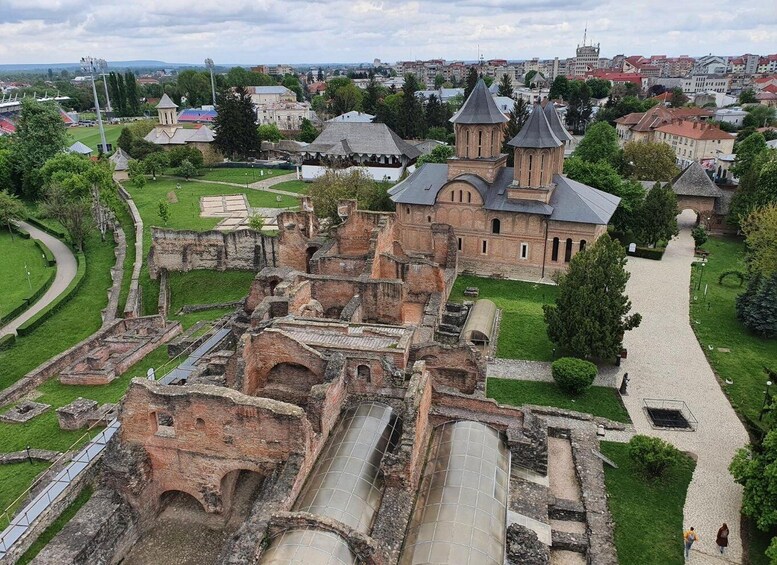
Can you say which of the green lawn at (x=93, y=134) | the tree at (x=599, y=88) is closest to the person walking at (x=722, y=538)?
the green lawn at (x=93, y=134)

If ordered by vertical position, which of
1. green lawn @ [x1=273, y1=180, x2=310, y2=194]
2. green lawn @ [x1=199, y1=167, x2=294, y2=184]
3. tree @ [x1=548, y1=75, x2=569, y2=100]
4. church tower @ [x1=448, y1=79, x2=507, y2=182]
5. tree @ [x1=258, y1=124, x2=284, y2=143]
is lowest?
green lawn @ [x1=273, y1=180, x2=310, y2=194]

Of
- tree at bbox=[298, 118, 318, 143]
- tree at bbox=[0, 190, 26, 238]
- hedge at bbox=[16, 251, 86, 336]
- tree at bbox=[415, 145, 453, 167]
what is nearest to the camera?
hedge at bbox=[16, 251, 86, 336]

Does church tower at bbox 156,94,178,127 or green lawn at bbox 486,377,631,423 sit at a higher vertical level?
church tower at bbox 156,94,178,127

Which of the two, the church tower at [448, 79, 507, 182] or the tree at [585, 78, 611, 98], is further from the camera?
the tree at [585, 78, 611, 98]

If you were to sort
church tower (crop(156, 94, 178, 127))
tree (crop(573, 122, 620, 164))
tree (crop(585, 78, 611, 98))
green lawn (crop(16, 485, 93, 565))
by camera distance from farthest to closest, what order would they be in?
tree (crop(585, 78, 611, 98)), church tower (crop(156, 94, 178, 127)), tree (crop(573, 122, 620, 164)), green lawn (crop(16, 485, 93, 565))

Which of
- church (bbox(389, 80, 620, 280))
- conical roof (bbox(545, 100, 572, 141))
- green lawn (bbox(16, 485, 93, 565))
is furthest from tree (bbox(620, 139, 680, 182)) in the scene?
green lawn (bbox(16, 485, 93, 565))

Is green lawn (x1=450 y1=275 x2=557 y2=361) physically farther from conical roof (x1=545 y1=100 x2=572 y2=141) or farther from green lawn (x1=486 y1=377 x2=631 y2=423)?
conical roof (x1=545 y1=100 x2=572 y2=141)

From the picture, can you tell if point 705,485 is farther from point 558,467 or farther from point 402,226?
point 402,226
